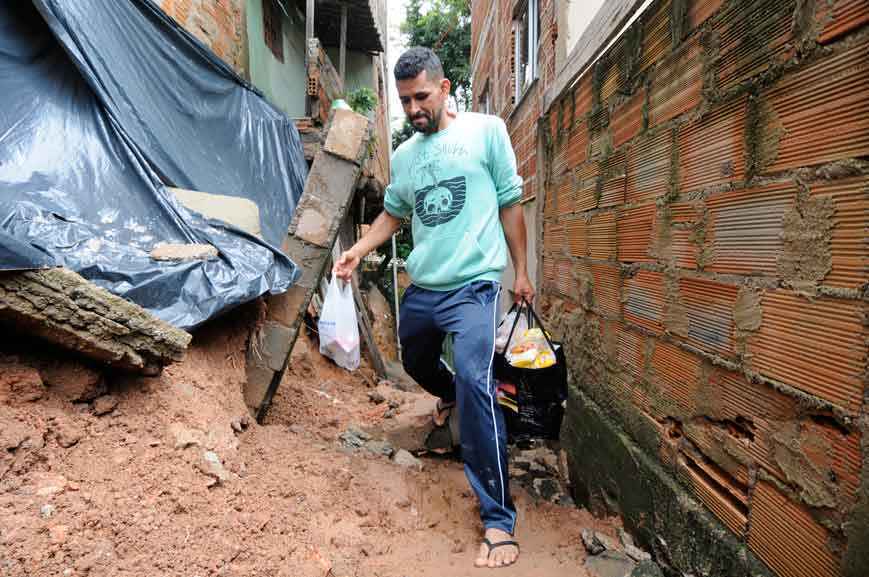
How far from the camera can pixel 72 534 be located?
1.32 metres

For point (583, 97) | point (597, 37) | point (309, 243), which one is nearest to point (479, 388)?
point (309, 243)

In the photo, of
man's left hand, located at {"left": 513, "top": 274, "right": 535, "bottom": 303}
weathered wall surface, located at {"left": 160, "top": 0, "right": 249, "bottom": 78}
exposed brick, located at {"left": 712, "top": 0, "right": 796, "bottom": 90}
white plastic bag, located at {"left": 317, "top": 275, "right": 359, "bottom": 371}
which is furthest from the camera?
weathered wall surface, located at {"left": 160, "top": 0, "right": 249, "bottom": 78}

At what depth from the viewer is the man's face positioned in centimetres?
211

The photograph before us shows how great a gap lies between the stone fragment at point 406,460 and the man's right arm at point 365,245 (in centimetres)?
101

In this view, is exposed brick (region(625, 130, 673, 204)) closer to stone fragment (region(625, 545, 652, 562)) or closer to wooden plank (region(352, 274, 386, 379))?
stone fragment (region(625, 545, 652, 562))

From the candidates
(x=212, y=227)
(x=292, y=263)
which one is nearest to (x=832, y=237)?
(x=292, y=263)

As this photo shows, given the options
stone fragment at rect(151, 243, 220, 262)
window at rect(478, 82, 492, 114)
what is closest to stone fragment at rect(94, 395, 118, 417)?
stone fragment at rect(151, 243, 220, 262)

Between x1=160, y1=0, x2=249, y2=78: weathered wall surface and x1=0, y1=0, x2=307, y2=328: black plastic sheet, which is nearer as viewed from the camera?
x1=0, y1=0, x2=307, y2=328: black plastic sheet

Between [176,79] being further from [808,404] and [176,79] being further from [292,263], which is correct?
[808,404]

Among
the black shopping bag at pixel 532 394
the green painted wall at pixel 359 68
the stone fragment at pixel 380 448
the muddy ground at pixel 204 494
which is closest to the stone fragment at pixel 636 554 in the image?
the muddy ground at pixel 204 494

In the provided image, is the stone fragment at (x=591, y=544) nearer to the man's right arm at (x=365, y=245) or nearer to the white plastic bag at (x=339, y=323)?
the man's right arm at (x=365, y=245)

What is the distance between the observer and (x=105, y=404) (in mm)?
1720

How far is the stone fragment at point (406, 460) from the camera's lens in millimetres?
2502

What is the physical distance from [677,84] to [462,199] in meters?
0.93
